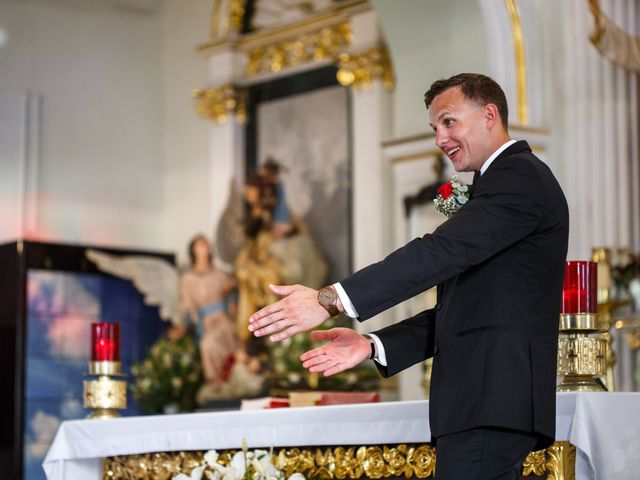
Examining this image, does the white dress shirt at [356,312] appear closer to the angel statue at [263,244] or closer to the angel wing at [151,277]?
the angel statue at [263,244]

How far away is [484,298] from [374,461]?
51.9 inches

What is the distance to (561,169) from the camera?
303 inches

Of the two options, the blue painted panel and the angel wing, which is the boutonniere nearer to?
the blue painted panel

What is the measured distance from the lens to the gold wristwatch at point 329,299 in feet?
10.0

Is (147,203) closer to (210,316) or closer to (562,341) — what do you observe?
(210,316)

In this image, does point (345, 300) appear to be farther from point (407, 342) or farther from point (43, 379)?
Answer: point (43, 379)

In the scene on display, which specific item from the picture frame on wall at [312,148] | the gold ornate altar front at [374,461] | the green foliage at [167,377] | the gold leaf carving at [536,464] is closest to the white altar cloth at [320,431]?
the gold ornate altar front at [374,461]

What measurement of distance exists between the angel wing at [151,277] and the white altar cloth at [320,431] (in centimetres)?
555

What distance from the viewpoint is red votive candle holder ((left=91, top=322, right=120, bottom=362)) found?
543cm

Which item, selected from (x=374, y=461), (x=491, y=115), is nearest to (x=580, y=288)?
(x=374, y=461)

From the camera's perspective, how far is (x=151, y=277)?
10.8m

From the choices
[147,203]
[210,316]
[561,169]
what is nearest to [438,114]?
[561,169]

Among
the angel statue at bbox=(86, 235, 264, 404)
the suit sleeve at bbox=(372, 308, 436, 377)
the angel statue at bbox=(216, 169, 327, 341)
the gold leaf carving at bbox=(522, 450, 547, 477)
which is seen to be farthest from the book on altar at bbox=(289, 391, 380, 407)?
the angel statue at bbox=(86, 235, 264, 404)

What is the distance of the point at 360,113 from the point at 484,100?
6.68 meters
